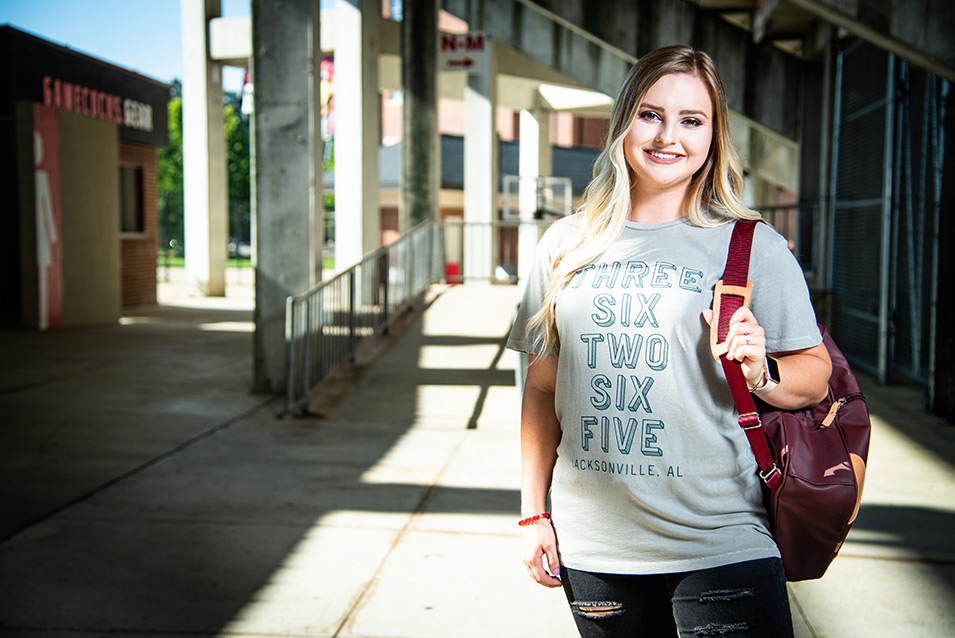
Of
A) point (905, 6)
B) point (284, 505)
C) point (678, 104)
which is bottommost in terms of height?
point (284, 505)

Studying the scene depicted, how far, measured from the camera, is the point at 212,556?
4844 mm

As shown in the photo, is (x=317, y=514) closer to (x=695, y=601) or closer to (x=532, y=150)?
(x=695, y=601)

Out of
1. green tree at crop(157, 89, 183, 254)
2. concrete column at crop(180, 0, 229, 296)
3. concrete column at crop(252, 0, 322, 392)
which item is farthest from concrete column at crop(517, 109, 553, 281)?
green tree at crop(157, 89, 183, 254)

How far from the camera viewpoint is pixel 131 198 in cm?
2002

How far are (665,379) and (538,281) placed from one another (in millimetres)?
422

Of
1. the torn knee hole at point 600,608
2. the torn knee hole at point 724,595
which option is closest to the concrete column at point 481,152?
the torn knee hole at point 600,608

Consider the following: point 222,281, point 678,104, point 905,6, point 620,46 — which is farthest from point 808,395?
point 222,281

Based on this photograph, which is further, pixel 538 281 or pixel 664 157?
pixel 538 281

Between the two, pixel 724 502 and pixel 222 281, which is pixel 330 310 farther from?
pixel 222 281

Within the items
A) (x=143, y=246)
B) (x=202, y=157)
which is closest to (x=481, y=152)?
(x=202, y=157)

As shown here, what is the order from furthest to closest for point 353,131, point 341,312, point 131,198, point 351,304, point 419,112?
point 131,198, point 353,131, point 419,112, point 351,304, point 341,312

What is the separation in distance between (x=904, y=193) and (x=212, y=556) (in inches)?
321

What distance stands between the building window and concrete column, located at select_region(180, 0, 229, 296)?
243 centimetres

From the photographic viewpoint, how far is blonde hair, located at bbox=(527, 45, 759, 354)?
202 centimetres
